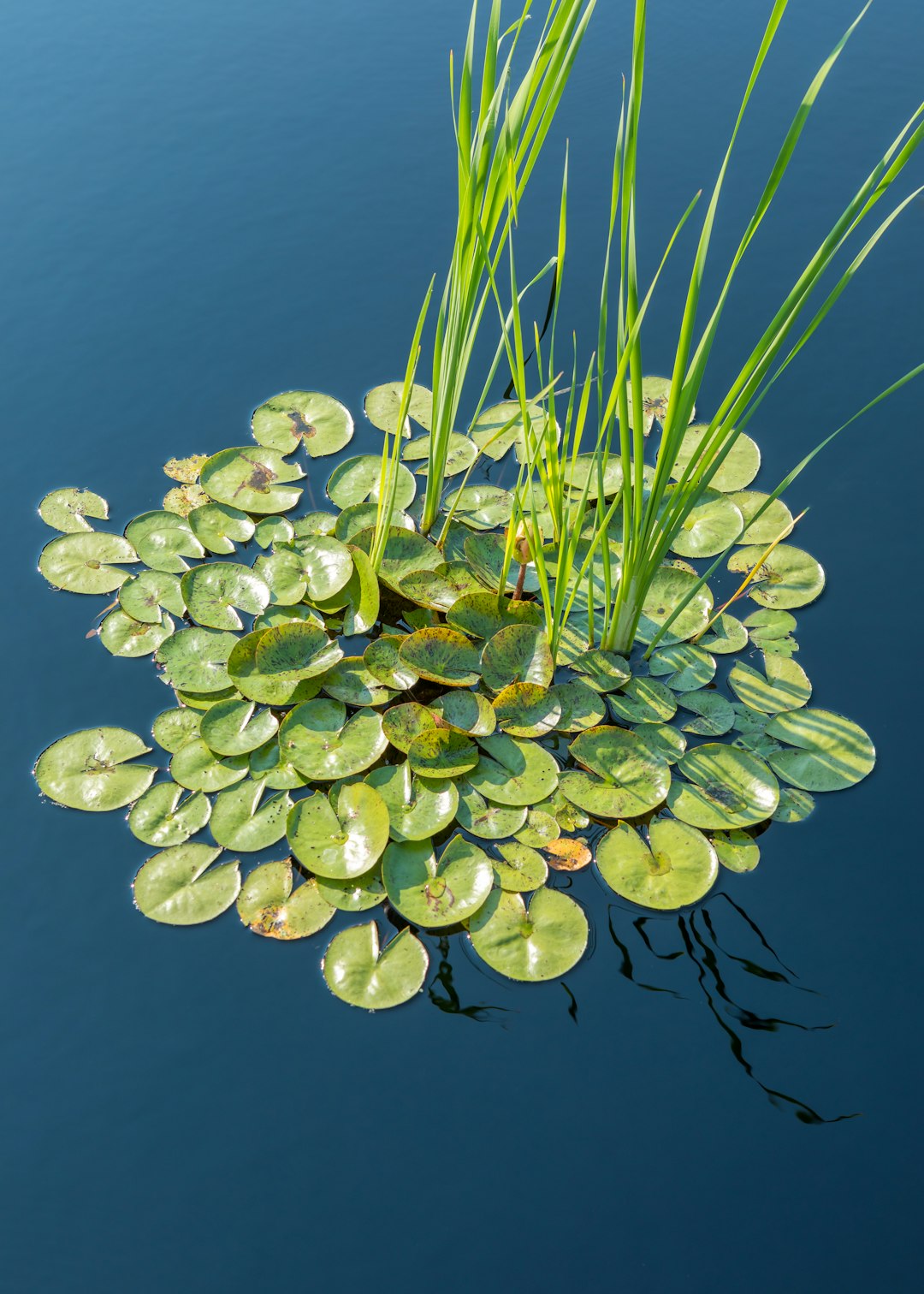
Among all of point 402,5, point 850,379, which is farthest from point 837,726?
point 402,5

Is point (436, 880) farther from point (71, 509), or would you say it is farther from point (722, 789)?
point (71, 509)

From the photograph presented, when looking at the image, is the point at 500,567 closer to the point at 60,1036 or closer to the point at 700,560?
the point at 700,560

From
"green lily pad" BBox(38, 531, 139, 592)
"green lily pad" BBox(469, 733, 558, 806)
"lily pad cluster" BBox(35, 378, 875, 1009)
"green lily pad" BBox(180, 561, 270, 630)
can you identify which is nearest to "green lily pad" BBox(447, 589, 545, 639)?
"lily pad cluster" BBox(35, 378, 875, 1009)

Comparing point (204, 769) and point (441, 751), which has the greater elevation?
point (441, 751)

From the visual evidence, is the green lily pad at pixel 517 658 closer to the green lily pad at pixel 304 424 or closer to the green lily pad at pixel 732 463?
the green lily pad at pixel 732 463

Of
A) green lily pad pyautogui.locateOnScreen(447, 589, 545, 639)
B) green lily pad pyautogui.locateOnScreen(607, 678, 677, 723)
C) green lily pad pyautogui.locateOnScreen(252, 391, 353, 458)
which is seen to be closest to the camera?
green lily pad pyautogui.locateOnScreen(607, 678, 677, 723)

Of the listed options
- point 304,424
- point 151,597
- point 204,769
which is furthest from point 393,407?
point 204,769

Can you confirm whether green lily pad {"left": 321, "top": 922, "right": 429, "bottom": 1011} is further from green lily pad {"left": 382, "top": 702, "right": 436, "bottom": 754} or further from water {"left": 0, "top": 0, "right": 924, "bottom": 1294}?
green lily pad {"left": 382, "top": 702, "right": 436, "bottom": 754}
